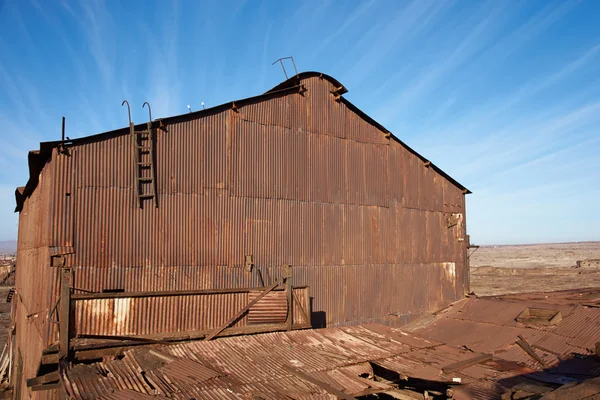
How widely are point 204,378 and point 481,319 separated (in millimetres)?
13896

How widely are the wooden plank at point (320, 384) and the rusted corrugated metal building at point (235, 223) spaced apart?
2.91m

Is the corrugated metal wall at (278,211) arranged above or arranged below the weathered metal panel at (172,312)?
above

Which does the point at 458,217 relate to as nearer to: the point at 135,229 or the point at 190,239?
the point at 190,239

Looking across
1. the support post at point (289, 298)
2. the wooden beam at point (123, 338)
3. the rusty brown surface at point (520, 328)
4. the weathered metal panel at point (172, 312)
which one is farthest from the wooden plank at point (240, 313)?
the rusty brown surface at point (520, 328)

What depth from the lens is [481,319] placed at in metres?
18.8

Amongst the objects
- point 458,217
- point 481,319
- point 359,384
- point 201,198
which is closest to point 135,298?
point 201,198

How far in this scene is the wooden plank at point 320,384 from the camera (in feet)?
29.0

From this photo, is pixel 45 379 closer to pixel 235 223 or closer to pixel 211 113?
pixel 235 223

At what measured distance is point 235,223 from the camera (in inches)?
588

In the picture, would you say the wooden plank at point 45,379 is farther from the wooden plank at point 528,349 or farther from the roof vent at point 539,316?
the roof vent at point 539,316

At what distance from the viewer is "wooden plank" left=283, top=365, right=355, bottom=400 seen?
884cm

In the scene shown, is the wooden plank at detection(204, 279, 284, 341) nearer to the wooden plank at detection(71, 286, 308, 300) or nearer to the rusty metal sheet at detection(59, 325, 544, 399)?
the wooden plank at detection(71, 286, 308, 300)

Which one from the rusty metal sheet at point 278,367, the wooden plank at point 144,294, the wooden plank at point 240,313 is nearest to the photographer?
the rusty metal sheet at point 278,367

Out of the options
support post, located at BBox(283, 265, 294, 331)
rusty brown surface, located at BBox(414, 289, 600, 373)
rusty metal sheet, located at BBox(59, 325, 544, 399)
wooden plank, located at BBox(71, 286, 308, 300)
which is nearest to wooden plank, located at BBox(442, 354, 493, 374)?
rusty metal sheet, located at BBox(59, 325, 544, 399)
